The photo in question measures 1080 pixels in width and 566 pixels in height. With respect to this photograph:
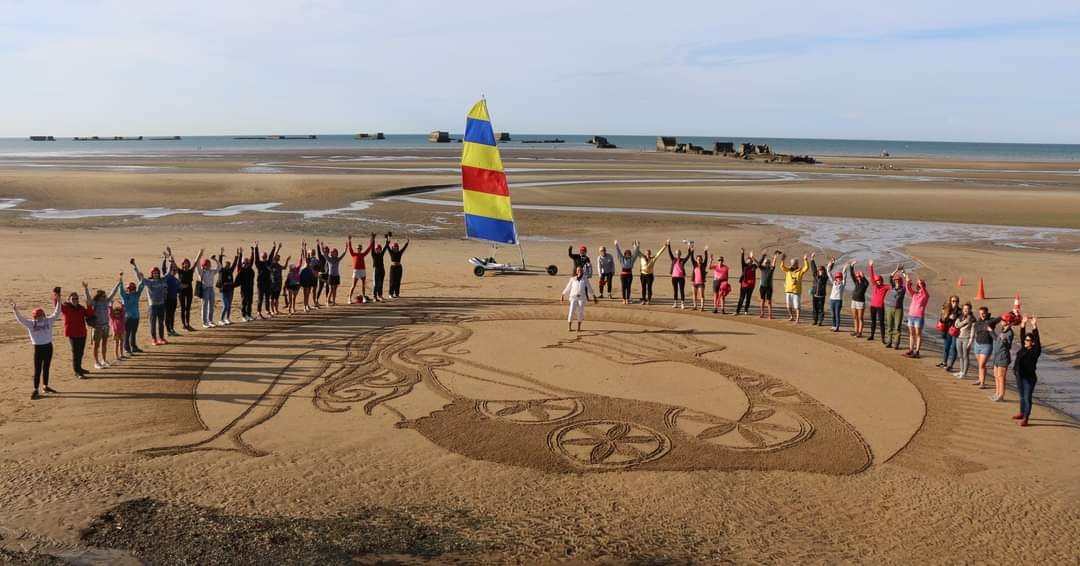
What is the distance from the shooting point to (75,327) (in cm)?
1388

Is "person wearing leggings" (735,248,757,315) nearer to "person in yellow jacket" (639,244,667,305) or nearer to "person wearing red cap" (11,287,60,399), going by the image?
"person in yellow jacket" (639,244,667,305)

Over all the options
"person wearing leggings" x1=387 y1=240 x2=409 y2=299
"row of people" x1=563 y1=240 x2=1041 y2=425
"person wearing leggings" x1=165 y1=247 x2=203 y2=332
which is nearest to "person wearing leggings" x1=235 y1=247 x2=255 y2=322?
"person wearing leggings" x1=165 y1=247 x2=203 y2=332

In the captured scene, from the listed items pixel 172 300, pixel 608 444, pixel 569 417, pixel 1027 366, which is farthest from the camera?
pixel 172 300

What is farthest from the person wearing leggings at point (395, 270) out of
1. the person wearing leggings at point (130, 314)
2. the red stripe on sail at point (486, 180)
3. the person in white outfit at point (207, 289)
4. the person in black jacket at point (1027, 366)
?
the person in black jacket at point (1027, 366)

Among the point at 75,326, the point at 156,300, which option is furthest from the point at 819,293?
the point at 75,326

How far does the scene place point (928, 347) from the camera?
17.7 meters

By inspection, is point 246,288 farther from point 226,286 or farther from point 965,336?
point 965,336

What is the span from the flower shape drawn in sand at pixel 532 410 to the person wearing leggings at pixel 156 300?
7.72m

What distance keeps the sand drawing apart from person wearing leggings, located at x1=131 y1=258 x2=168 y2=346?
10.8ft

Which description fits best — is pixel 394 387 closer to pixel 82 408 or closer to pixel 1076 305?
pixel 82 408

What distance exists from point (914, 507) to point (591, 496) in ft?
13.1

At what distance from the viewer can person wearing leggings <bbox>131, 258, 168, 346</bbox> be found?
16.5m

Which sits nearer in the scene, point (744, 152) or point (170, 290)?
point (170, 290)

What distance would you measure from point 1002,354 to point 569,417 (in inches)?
293
